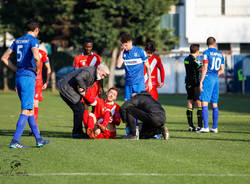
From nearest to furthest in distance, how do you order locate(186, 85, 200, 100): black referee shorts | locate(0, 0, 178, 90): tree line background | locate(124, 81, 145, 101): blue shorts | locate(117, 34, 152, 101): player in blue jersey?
locate(117, 34, 152, 101): player in blue jersey
locate(124, 81, 145, 101): blue shorts
locate(186, 85, 200, 100): black referee shorts
locate(0, 0, 178, 90): tree line background

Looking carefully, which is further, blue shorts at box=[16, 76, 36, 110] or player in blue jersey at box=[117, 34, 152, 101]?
player in blue jersey at box=[117, 34, 152, 101]

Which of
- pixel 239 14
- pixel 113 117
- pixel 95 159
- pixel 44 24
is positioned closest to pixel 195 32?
pixel 239 14

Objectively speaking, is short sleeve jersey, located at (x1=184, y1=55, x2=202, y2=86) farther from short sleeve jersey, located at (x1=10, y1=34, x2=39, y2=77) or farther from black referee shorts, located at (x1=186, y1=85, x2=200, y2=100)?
short sleeve jersey, located at (x1=10, y1=34, x2=39, y2=77)

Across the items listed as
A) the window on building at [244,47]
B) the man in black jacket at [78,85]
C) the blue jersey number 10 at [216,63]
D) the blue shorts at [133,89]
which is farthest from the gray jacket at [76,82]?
the window on building at [244,47]

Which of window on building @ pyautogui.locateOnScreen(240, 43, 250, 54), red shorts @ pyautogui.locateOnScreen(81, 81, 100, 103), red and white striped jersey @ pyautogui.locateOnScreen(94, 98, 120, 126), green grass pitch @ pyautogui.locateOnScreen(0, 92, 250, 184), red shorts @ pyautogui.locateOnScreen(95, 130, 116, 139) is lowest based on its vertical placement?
window on building @ pyautogui.locateOnScreen(240, 43, 250, 54)

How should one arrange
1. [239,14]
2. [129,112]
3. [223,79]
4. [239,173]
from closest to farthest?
[239,173] < [129,112] < [223,79] < [239,14]

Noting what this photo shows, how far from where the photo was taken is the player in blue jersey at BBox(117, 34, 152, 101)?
1223cm

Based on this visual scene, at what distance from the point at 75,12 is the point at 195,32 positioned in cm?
1112

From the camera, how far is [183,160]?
8.95m

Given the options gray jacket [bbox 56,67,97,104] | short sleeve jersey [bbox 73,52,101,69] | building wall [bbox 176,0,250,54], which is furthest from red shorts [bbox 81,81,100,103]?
building wall [bbox 176,0,250,54]

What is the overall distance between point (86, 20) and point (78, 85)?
30.3m

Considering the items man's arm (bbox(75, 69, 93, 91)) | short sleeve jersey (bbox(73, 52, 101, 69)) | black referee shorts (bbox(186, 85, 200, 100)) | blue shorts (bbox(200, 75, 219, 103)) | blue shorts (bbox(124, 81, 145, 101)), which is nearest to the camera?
man's arm (bbox(75, 69, 93, 91))

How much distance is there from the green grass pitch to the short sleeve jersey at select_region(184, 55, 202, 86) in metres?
1.50

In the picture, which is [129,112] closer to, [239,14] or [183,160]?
[183,160]
